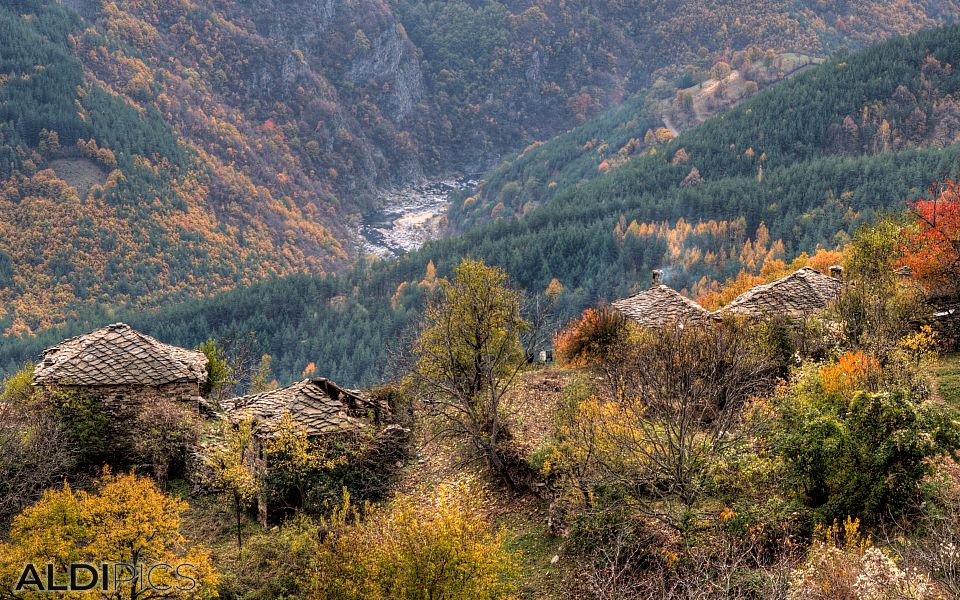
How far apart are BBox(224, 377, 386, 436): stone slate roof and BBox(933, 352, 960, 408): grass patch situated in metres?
21.2

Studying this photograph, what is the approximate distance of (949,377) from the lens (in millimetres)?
24453

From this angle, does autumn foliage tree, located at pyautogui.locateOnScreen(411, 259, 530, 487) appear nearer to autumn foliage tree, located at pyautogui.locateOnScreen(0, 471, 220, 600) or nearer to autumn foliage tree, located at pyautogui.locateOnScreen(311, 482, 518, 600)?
autumn foliage tree, located at pyautogui.locateOnScreen(311, 482, 518, 600)

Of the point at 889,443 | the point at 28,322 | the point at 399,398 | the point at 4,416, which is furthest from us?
the point at 28,322


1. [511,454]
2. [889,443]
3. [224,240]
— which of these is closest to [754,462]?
[889,443]

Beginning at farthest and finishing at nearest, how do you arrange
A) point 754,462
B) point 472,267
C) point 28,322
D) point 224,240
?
point 224,240
point 28,322
point 472,267
point 754,462

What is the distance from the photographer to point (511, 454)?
2394cm

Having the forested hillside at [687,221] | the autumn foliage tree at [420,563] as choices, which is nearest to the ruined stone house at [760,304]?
the autumn foliage tree at [420,563]

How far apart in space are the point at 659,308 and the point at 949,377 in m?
13.4

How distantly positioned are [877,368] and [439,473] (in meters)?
15.6

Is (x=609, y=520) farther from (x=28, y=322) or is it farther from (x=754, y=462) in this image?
(x=28, y=322)

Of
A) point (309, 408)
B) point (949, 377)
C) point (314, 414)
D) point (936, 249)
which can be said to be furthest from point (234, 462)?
point (936, 249)

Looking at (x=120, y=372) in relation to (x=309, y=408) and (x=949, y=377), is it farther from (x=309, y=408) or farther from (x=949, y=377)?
(x=949, y=377)

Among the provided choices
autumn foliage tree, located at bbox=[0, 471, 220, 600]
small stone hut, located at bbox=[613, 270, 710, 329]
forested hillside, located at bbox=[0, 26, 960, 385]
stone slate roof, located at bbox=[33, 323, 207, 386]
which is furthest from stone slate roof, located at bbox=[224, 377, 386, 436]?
forested hillside, located at bbox=[0, 26, 960, 385]

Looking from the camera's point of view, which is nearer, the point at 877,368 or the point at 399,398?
the point at 877,368
